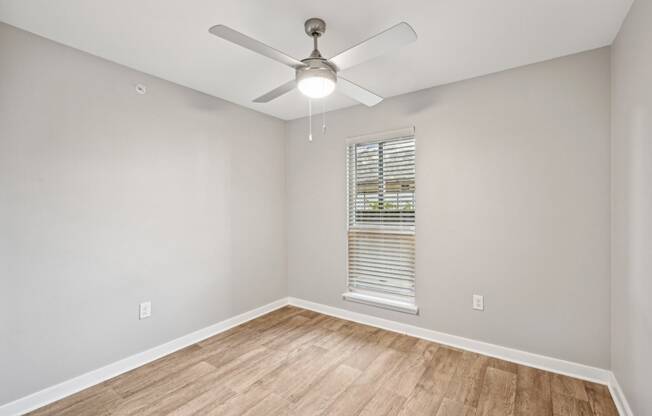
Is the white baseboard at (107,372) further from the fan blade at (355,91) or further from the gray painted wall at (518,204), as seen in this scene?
the fan blade at (355,91)

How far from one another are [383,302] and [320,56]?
238 cm

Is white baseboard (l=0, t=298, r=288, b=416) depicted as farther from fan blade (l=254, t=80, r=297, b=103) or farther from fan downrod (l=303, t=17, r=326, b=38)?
fan downrod (l=303, t=17, r=326, b=38)

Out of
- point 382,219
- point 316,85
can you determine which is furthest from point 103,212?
point 382,219

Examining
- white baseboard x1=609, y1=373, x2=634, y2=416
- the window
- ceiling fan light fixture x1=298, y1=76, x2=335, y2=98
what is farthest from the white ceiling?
white baseboard x1=609, y1=373, x2=634, y2=416

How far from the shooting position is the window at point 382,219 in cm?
300

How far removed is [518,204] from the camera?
2406mm

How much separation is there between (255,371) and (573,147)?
115 inches

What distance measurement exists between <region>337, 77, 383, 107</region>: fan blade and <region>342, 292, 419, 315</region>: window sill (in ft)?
6.38

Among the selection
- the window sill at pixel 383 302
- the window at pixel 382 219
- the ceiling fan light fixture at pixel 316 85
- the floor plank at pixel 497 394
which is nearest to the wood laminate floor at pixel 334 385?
the floor plank at pixel 497 394

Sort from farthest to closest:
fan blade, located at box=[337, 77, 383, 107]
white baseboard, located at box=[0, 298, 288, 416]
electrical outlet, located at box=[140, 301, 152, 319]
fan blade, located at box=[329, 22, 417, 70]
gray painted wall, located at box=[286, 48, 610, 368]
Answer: electrical outlet, located at box=[140, 301, 152, 319] → gray painted wall, located at box=[286, 48, 610, 368] → fan blade, located at box=[337, 77, 383, 107] → white baseboard, located at box=[0, 298, 288, 416] → fan blade, located at box=[329, 22, 417, 70]

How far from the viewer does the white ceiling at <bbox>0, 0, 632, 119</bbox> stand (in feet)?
5.57

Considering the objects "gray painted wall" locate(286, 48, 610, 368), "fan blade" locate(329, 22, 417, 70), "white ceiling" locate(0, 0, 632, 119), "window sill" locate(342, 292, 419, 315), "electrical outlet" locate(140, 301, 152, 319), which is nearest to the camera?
"fan blade" locate(329, 22, 417, 70)

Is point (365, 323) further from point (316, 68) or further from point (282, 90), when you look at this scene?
point (316, 68)

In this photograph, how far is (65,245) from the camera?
206 centimetres
